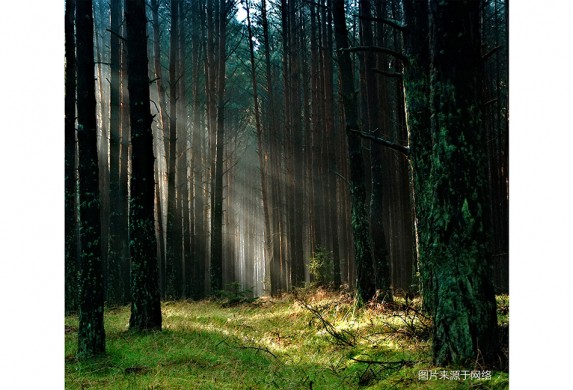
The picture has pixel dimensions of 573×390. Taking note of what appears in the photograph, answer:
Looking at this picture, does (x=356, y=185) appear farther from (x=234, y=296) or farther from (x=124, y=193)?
(x=124, y=193)

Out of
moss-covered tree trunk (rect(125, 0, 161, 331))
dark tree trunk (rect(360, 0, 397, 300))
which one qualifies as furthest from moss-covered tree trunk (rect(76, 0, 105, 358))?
dark tree trunk (rect(360, 0, 397, 300))

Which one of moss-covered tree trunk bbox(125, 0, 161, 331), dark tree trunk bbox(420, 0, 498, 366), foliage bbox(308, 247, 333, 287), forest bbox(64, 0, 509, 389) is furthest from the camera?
foliage bbox(308, 247, 333, 287)

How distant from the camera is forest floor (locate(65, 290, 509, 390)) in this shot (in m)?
4.69

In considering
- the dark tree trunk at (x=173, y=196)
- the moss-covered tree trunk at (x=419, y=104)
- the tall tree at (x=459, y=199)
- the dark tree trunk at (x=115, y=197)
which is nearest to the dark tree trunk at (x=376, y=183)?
the moss-covered tree trunk at (x=419, y=104)

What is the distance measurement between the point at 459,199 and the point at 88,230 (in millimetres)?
4796

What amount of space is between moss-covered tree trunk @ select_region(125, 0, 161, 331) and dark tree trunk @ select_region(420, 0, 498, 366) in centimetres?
538

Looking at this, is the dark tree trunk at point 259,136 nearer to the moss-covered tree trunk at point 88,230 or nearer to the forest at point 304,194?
the forest at point 304,194

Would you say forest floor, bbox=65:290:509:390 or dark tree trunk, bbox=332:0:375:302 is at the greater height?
dark tree trunk, bbox=332:0:375:302

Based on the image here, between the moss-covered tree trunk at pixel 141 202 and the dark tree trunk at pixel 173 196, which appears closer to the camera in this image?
the moss-covered tree trunk at pixel 141 202

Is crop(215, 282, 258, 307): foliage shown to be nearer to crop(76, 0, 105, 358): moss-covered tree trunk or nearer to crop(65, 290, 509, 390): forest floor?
crop(65, 290, 509, 390): forest floor

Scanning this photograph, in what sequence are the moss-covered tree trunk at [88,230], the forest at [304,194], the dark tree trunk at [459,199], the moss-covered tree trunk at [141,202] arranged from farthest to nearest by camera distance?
1. the moss-covered tree trunk at [141,202]
2. the moss-covered tree trunk at [88,230]
3. the forest at [304,194]
4. the dark tree trunk at [459,199]

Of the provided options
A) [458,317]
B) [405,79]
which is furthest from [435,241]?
[405,79]

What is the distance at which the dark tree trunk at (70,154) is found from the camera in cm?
964

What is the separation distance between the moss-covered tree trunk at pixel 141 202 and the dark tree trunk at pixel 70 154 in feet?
5.98
